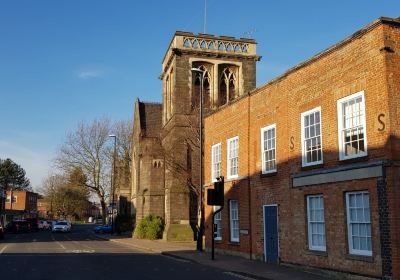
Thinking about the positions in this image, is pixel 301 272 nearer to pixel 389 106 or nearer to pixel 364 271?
pixel 364 271

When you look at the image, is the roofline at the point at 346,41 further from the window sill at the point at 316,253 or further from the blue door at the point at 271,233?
the window sill at the point at 316,253

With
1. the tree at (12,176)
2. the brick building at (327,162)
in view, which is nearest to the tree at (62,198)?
the tree at (12,176)

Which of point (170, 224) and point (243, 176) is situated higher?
point (243, 176)

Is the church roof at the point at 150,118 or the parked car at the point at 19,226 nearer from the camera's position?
the church roof at the point at 150,118

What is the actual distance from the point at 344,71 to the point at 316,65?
5.01 feet

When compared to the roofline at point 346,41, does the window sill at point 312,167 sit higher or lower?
lower

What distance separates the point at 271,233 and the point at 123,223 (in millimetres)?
34055

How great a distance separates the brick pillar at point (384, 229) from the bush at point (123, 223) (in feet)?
130

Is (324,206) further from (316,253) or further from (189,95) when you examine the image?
(189,95)

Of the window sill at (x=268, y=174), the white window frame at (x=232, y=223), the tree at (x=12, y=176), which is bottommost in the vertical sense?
the white window frame at (x=232, y=223)

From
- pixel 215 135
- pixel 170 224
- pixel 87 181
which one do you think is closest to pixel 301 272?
pixel 215 135

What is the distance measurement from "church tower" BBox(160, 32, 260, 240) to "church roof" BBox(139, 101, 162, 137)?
197 inches

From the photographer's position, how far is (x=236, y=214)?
70.4ft

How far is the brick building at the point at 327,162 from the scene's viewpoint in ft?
42.1
